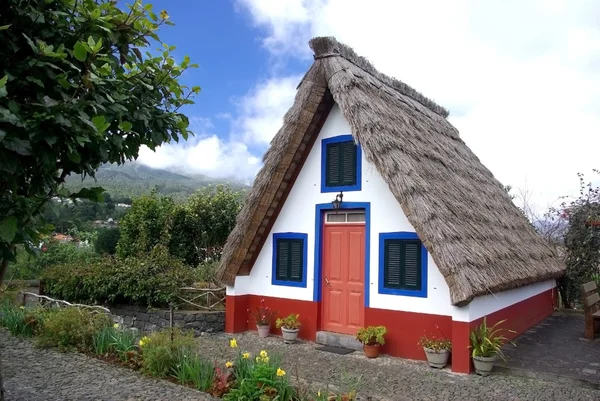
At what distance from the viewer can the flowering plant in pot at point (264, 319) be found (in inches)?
380

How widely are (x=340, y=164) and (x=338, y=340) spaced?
334 cm

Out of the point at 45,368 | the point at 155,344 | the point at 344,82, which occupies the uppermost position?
the point at 344,82

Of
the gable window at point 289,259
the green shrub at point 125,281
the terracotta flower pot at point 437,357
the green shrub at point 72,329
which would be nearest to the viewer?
the terracotta flower pot at point 437,357

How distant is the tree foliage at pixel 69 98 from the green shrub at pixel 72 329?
4.71m

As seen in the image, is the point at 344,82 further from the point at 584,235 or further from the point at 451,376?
the point at 584,235

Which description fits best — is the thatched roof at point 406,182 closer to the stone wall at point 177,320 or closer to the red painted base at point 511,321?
the red painted base at point 511,321

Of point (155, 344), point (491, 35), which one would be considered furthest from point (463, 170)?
point (155, 344)

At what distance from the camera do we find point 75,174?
3.63m

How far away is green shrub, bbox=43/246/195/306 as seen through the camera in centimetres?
1043

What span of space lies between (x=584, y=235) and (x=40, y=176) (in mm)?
13858

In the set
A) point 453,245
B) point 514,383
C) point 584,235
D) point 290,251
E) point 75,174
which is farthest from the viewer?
point 584,235

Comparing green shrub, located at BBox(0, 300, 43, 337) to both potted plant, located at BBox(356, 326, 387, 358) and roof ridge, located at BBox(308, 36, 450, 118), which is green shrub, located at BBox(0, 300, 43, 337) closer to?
potted plant, located at BBox(356, 326, 387, 358)

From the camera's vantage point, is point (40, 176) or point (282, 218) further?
point (282, 218)

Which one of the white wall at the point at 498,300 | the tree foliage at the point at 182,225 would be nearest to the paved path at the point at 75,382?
the white wall at the point at 498,300
